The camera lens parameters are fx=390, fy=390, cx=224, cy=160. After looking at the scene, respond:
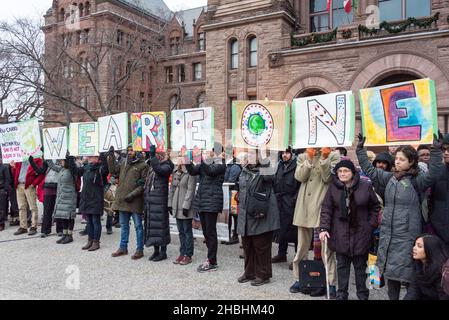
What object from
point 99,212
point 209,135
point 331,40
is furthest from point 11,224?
point 331,40

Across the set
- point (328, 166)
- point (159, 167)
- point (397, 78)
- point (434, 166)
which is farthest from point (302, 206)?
point (397, 78)

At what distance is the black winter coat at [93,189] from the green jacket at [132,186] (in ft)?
2.24

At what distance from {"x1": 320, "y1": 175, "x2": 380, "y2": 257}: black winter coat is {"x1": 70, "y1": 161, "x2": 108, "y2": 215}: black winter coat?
4.91 meters

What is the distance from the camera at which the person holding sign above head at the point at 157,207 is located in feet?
22.8

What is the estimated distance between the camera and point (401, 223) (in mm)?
4301

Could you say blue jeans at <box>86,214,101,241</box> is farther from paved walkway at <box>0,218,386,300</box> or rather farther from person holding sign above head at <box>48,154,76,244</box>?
person holding sign above head at <box>48,154,76,244</box>

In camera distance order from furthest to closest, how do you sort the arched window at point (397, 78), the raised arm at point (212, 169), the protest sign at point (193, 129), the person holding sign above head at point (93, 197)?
the arched window at point (397, 78) < the person holding sign above head at point (93, 197) < the protest sign at point (193, 129) < the raised arm at point (212, 169)

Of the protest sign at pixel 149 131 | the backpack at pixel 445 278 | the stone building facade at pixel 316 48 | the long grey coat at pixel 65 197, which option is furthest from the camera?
the stone building facade at pixel 316 48

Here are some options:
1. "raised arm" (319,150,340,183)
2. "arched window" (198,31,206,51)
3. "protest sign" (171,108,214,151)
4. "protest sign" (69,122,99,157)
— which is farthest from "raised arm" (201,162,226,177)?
"arched window" (198,31,206,51)

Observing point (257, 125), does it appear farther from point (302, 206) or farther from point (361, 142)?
point (361, 142)

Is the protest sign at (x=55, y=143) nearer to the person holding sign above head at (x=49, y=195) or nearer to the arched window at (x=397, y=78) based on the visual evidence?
the person holding sign above head at (x=49, y=195)

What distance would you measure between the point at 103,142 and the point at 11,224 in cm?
479

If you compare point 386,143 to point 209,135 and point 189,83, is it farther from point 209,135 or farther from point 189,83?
point 189,83

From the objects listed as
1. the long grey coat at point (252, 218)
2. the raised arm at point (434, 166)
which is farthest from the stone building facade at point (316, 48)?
the raised arm at point (434, 166)
